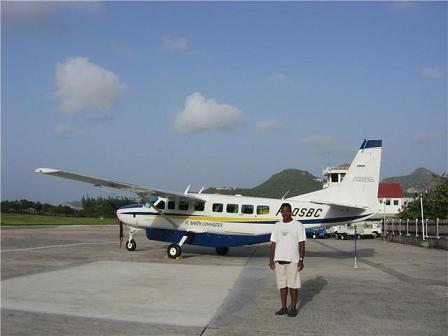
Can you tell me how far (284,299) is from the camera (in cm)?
810

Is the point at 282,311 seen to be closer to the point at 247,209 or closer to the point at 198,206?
the point at 247,209

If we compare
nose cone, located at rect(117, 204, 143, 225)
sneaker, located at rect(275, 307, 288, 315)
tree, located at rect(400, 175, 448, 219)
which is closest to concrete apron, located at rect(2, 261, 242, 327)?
sneaker, located at rect(275, 307, 288, 315)

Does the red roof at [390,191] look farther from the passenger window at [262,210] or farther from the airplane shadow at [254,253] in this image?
the passenger window at [262,210]

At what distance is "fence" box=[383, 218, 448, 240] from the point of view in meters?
29.6

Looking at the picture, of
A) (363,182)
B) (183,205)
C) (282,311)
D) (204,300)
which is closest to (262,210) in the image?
(183,205)

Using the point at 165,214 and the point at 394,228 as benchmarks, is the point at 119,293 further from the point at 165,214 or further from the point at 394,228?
the point at 394,228

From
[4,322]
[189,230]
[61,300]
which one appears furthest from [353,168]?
[4,322]

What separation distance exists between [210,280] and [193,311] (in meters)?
3.96

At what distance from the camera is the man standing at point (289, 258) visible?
815 cm

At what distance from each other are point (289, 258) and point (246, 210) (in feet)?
34.7

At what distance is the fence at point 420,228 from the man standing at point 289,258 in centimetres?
2388

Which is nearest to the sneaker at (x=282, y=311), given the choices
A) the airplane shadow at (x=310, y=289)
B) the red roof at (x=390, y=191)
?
the airplane shadow at (x=310, y=289)

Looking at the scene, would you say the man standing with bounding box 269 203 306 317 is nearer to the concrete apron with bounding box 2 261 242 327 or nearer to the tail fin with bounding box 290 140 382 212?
the concrete apron with bounding box 2 261 242 327

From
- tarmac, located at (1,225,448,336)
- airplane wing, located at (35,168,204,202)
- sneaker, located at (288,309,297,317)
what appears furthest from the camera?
airplane wing, located at (35,168,204,202)
